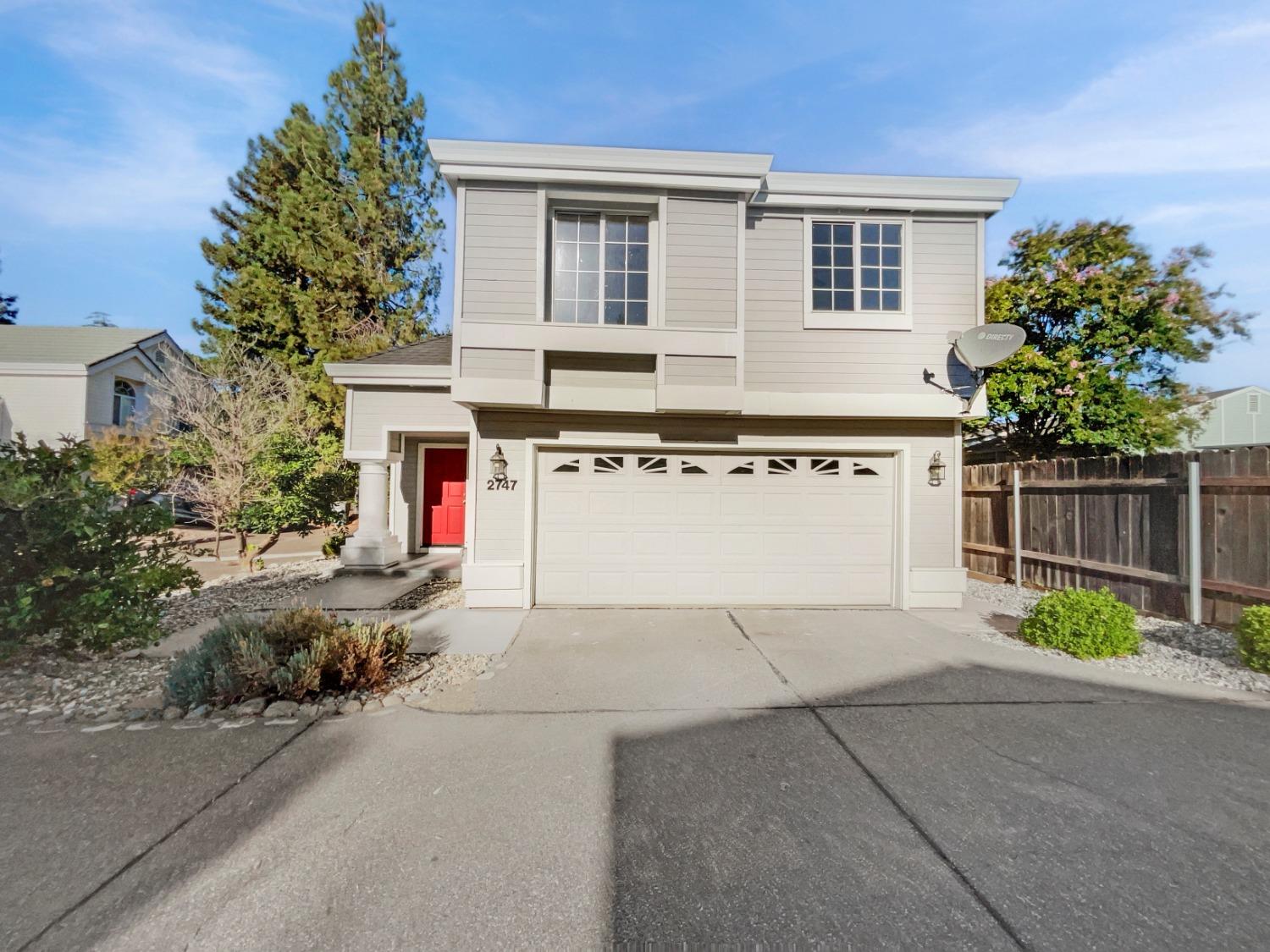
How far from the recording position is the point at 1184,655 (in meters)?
4.93

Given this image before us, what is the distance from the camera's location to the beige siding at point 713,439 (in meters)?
6.45

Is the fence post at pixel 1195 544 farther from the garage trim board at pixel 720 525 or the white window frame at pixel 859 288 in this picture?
the white window frame at pixel 859 288

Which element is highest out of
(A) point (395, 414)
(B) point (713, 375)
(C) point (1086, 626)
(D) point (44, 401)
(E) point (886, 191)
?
(E) point (886, 191)

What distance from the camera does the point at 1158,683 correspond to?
169 inches

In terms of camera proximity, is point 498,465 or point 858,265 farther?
point 858,265

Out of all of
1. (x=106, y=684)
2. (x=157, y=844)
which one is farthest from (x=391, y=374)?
(x=157, y=844)

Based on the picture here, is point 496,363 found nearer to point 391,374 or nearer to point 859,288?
point 391,374

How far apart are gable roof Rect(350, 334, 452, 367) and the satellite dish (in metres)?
7.34

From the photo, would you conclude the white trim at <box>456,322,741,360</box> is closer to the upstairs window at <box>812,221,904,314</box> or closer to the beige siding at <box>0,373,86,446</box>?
the upstairs window at <box>812,221,904,314</box>

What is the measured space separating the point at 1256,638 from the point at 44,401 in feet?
86.7

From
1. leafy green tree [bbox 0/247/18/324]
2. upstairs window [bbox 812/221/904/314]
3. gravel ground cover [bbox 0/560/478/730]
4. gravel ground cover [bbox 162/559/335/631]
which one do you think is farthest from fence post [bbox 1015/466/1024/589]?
leafy green tree [bbox 0/247/18/324]

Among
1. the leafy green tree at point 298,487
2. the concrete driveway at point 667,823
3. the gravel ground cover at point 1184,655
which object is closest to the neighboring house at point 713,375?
the gravel ground cover at point 1184,655

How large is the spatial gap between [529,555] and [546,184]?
4.35 m

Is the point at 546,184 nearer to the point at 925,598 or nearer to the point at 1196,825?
the point at 925,598
